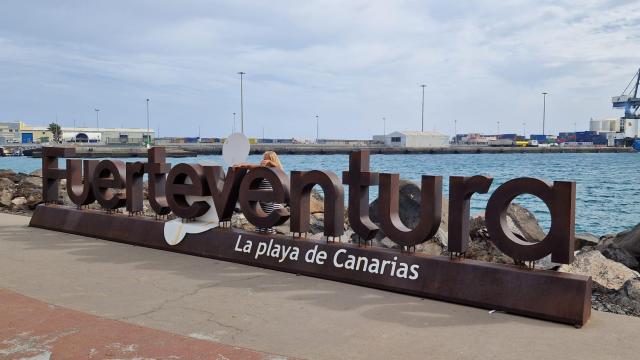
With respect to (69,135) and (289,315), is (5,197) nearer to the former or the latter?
(289,315)

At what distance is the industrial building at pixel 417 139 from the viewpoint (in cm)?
13350

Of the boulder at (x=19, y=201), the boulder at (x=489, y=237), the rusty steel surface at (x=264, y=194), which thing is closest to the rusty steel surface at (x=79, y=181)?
the rusty steel surface at (x=264, y=194)

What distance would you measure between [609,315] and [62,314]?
5.86 meters

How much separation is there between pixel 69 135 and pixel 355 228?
470 ft

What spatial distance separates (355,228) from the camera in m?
8.16

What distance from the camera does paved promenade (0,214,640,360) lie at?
17.6ft

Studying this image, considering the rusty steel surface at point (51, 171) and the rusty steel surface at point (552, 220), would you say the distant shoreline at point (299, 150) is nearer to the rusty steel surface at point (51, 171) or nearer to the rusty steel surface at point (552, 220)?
the rusty steel surface at point (51, 171)

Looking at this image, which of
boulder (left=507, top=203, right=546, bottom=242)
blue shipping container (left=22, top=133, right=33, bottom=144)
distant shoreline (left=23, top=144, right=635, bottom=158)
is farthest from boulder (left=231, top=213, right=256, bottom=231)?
blue shipping container (left=22, top=133, right=33, bottom=144)

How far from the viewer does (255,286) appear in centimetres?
759

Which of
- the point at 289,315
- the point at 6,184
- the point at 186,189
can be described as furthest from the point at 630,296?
the point at 6,184

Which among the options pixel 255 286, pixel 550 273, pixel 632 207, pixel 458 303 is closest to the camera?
pixel 550 273

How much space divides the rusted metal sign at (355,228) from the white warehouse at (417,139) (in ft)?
409

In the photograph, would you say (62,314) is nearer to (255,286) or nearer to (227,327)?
(227,327)

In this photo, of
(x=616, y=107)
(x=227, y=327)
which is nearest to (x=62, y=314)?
(x=227, y=327)
